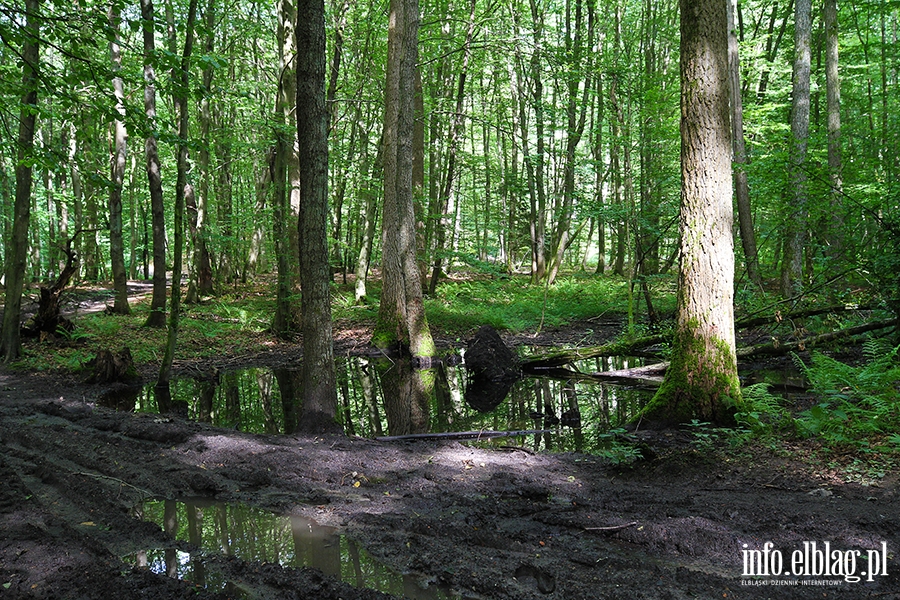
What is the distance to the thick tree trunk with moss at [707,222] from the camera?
636cm

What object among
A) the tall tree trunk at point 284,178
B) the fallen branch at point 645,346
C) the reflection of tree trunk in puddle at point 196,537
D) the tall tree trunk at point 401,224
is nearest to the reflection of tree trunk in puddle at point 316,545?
the reflection of tree trunk in puddle at point 196,537

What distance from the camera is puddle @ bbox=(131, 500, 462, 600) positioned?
3.32 metres

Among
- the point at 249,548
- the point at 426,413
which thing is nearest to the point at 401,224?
the point at 426,413

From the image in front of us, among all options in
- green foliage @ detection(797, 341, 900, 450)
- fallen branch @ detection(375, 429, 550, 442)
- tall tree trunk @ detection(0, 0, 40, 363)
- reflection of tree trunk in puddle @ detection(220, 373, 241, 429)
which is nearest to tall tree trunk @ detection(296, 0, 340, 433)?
fallen branch @ detection(375, 429, 550, 442)

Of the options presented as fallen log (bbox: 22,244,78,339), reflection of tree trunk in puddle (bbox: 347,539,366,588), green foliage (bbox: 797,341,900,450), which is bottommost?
reflection of tree trunk in puddle (bbox: 347,539,366,588)

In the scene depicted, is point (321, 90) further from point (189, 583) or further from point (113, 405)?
point (113, 405)

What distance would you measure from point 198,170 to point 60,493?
16.4 metres

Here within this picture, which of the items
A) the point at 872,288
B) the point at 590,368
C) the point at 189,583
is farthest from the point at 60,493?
the point at 872,288

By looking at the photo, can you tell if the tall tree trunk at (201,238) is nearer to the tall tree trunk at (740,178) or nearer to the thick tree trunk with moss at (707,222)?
the tall tree trunk at (740,178)

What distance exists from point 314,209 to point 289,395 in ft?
15.0

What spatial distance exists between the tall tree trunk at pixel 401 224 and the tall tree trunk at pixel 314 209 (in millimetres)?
5689

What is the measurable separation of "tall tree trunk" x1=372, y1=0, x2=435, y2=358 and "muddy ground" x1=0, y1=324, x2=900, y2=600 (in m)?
5.92

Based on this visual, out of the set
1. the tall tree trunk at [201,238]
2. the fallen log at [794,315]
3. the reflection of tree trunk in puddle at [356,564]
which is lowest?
the reflection of tree trunk in puddle at [356,564]

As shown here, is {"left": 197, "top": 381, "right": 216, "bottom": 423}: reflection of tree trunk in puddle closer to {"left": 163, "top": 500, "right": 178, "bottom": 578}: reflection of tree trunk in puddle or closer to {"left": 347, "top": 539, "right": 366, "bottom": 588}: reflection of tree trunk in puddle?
{"left": 163, "top": 500, "right": 178, "bottom": 578}: reflection of tree trunk in puddle
